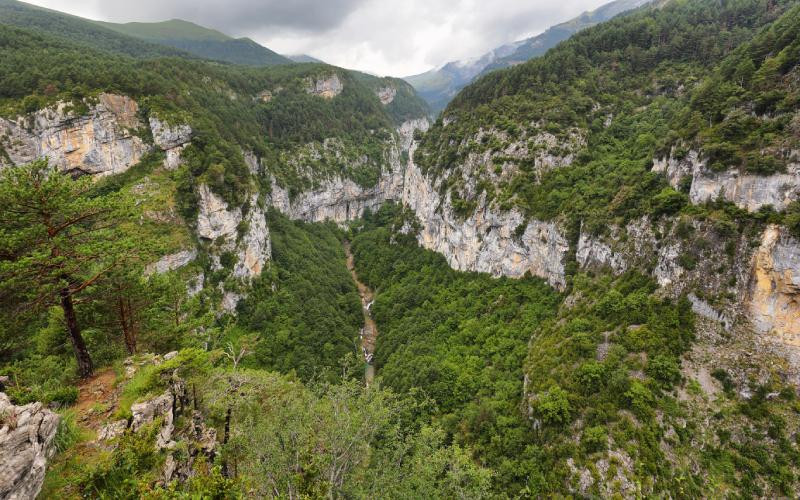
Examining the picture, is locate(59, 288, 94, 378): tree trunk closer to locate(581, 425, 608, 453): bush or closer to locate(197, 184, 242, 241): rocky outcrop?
locate(581, 425, 608, 453): bush

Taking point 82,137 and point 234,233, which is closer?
point 82,137

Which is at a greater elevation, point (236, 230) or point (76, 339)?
point (76, 339)

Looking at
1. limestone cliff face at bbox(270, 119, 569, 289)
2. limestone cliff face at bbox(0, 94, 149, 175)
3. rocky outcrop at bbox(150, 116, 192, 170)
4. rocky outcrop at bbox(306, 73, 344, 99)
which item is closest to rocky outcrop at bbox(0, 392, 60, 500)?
limestone cliff face at bbox(270, 119, 569, 289)

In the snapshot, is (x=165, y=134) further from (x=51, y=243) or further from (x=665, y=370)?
(x=665, y=370)

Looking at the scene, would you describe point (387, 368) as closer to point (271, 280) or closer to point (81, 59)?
point (271, 280)

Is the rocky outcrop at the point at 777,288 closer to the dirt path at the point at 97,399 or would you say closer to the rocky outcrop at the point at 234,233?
the dirt path at the point at 97,399

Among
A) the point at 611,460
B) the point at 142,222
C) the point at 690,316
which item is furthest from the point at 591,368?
the point at 142,222

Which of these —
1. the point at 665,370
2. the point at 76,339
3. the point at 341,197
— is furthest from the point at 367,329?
the point at 341,197
